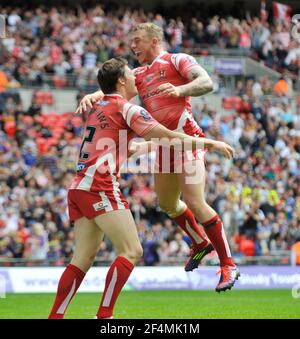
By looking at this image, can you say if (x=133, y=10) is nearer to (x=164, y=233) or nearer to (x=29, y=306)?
(x=164, y=233)

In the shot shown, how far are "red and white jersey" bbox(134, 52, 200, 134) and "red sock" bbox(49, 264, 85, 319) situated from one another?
240cm

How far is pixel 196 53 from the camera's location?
27.8 meters

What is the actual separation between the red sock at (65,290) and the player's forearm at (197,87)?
2265 mm

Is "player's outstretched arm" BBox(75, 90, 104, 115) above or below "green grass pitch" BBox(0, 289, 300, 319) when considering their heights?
above

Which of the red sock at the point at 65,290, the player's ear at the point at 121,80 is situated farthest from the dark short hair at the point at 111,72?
the red sock at the point at 65,290

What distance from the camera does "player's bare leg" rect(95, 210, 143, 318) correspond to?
9.13 m

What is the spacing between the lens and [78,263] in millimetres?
9320

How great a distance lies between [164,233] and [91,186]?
1237 cm

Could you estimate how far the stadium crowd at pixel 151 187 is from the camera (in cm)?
2080

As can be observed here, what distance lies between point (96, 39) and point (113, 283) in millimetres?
17927
